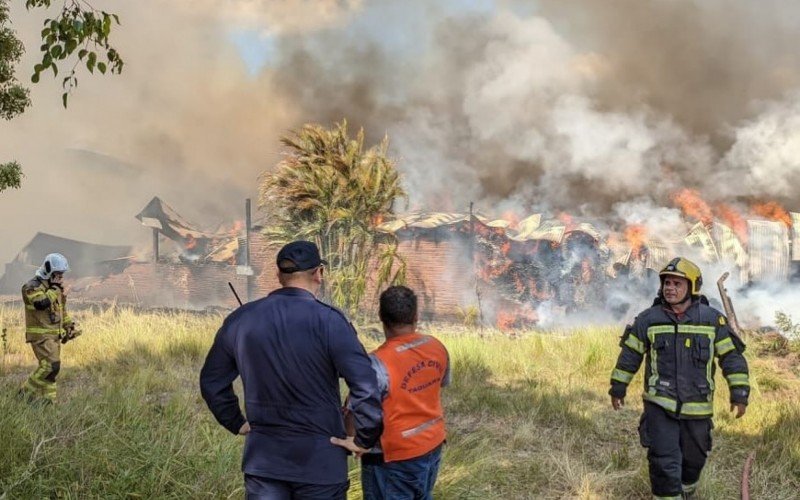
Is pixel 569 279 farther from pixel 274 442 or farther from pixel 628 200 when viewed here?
pixel 274 442

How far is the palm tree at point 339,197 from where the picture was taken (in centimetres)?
1118

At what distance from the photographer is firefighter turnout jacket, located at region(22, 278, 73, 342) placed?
5.58 meters

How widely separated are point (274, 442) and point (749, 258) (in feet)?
48.6

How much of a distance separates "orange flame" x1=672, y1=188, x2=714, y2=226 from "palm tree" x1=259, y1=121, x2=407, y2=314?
8137 mm

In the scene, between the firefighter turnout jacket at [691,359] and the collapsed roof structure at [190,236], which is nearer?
the firefighter turnout jacket at [691,359]

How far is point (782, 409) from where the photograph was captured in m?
5.49

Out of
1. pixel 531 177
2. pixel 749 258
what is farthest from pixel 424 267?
pixel 749 258

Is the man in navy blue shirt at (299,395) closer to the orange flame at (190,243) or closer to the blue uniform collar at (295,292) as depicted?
the blue uniform collar at (295,292)

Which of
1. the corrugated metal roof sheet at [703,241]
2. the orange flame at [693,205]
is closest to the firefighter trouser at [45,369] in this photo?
the corrugated metal roof sheet at [703,241]

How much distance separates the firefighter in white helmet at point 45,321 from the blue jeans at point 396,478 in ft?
13.7

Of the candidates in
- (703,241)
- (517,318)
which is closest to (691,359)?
(517,318)

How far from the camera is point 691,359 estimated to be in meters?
3.29

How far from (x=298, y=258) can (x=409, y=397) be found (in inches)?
27.7

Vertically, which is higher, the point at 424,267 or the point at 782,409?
the point at 424,267
